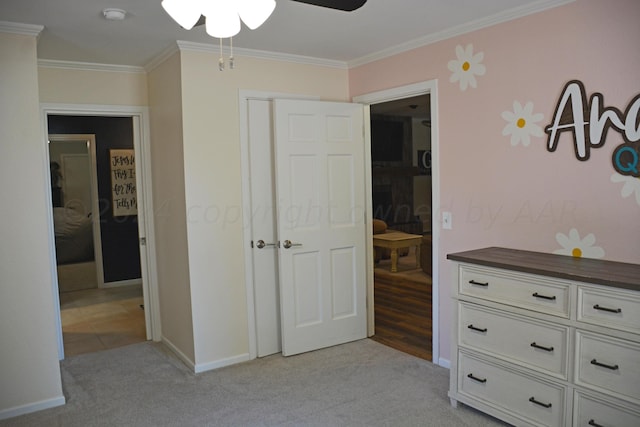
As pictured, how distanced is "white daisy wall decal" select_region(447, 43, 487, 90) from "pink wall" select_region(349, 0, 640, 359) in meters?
0.02

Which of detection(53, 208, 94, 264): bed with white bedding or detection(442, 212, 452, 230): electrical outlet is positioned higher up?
detection(442, 212, 452, 230): electrical outlet

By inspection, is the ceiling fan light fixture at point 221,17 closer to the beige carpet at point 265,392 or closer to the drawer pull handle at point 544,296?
the drawer pull handle at point 544,296

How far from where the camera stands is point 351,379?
3.38 m

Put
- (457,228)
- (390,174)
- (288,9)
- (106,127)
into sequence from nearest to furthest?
(288,9)
(457,228)
(106,127)
(390,174)

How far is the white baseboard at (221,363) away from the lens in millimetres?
3572

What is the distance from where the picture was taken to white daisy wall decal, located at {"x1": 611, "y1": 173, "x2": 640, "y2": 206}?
2.46 metres

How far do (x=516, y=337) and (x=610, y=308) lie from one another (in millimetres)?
515

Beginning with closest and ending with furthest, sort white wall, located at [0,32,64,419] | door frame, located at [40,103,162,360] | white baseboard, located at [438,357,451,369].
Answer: white wall, located at [0,32,64,419] < white baseboard, located at [438,357,451,369] < door frame, located at [40,103,162,360]

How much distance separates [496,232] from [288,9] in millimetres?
1832

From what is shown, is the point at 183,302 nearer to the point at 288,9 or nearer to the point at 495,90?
the point at 288,9

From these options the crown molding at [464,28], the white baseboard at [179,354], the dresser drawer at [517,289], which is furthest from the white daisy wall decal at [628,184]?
the white baseboard at [179,354]

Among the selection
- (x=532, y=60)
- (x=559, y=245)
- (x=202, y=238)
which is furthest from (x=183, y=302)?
(x=532, y=60)

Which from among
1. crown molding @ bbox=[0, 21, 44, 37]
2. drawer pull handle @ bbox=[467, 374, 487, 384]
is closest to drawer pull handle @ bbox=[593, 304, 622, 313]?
drawer pull handle @ bbox=[467, 374, 487, 384]

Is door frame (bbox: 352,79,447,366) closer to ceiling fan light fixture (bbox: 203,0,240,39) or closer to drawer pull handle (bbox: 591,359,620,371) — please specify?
drawer pull handle (bbox: 591,359,620,371)
